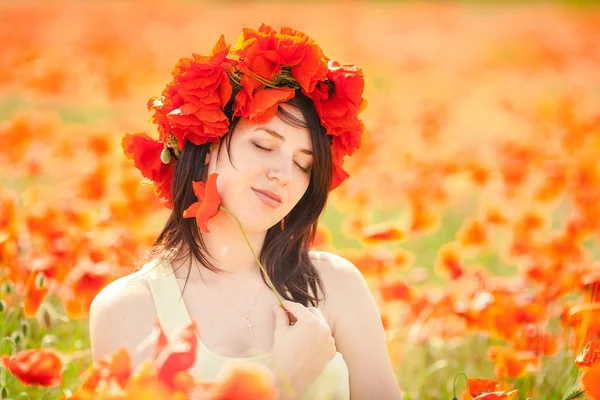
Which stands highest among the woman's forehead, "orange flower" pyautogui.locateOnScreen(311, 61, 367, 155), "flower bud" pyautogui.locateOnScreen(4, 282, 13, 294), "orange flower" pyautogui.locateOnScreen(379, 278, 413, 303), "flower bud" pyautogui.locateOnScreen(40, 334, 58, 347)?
"orange flower" pyautogui.locateOnScreen(311, 61, 367, 155)

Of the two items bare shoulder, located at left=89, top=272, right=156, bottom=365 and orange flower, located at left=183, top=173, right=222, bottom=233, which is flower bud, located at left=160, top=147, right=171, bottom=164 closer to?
orange flower, located at left=183, top=173, right=222, bottom=233

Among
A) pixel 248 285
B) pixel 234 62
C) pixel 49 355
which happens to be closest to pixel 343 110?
pixel 234 62

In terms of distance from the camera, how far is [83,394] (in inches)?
62.6

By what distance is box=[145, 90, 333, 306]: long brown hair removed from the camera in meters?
2.42

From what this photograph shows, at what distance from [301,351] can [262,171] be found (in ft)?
1.67

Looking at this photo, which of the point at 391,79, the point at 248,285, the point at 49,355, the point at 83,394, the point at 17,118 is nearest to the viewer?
the point at 83,394

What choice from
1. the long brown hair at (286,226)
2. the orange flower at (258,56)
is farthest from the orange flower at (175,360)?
the orange flower at (258,56)

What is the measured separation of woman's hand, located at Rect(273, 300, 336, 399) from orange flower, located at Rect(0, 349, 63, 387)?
574mm

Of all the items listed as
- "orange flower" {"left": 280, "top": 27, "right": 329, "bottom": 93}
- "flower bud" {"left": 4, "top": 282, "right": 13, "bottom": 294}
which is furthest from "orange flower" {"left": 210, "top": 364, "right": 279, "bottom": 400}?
"flower bud" {"left": 4, "top": 282, "right": 13, "bottom": 294}

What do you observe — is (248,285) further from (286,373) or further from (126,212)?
(126,212)

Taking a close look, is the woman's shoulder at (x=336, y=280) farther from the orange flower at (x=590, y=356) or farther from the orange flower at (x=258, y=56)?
the orange flower at (x=590, y=356)

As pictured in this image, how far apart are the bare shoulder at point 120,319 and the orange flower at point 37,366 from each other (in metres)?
0.11

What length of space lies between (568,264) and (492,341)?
0.52 m

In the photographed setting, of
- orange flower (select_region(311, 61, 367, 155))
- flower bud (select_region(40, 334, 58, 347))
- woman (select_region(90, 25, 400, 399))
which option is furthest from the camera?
flower bud (select_region(40, 334, 58, 347))
